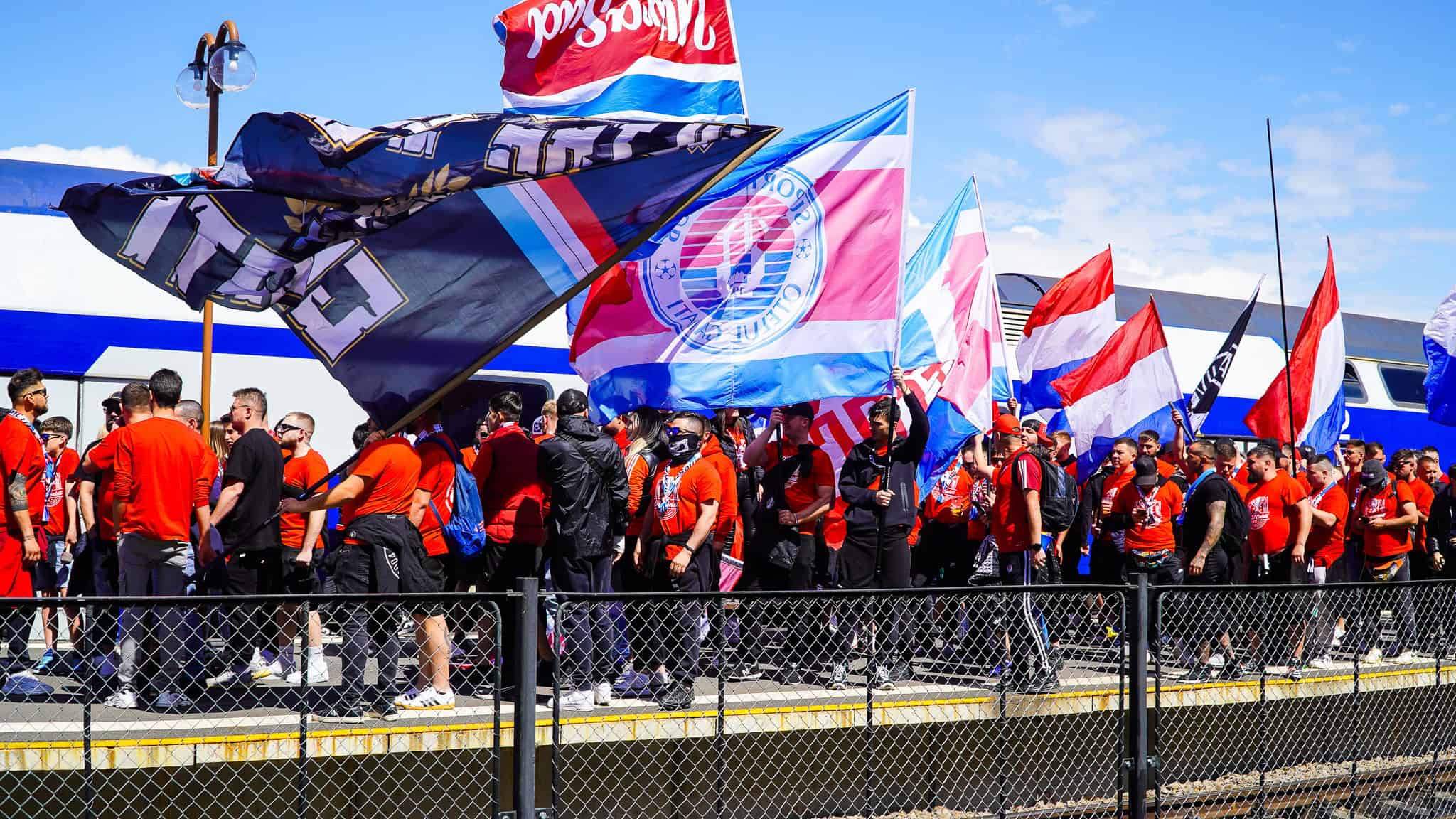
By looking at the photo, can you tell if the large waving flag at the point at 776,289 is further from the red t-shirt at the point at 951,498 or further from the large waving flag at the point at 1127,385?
the large waving flag at the point at 1127,385

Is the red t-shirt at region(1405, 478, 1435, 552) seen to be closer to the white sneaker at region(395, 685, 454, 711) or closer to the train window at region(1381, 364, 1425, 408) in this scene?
the train window at region(1381, 364, 1425, 408)

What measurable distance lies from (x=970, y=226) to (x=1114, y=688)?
4.13m

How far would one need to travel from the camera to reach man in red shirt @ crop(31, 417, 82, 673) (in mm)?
8188

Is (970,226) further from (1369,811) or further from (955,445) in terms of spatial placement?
(1369,811)

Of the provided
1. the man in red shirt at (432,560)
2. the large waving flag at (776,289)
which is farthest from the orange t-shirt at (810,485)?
the man in red shirt at (432,560)

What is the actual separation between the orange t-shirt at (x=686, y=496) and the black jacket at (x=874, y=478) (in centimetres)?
93

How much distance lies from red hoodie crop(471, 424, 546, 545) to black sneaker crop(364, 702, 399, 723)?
1.50 meters

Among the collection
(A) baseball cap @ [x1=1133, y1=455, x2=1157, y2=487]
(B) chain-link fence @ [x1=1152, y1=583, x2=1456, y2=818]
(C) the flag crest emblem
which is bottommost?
Answer: (B) chain-link fence @ [x1=1152, y1=583, x2=1456, y2=818]

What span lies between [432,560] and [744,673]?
1.88 m

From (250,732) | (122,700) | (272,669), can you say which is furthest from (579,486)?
(272,669)

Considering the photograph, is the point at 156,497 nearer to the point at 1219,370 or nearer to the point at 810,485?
the point at 810,485

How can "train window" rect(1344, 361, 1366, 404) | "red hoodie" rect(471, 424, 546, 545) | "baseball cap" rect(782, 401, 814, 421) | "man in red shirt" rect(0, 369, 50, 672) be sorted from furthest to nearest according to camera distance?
"train window" rect(1344, 361, 1366, 404) → "baseball cap" rect(782, 401, 814, 421) → "red hoodie" rect(471, 424, 546, 545) → "man in red shirt" rect(0, 369, 50, 672)

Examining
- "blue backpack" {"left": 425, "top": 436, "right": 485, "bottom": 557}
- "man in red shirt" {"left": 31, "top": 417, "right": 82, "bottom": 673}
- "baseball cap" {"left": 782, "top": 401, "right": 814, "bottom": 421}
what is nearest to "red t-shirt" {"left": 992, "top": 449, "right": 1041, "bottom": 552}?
"baseball cap" {"left": 782, "top": 401, "right": 814, "bottom": 421}

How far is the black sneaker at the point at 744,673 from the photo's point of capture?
6.23 m
